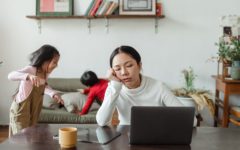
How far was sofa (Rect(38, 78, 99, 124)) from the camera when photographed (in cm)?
324

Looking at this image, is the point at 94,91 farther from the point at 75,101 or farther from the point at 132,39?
the point at 132,39

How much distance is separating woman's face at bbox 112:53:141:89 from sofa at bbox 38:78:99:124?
1545 mm

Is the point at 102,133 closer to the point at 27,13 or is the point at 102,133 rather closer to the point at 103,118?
the point at 103,118

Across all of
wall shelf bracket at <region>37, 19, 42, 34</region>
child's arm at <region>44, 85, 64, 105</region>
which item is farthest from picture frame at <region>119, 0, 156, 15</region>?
child's arm at <region>44, 85, 64, 105</region>

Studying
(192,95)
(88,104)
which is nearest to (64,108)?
(88,104)

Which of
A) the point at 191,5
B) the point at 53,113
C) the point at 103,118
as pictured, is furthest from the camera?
the point at 191,5

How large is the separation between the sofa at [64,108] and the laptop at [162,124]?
1.93 metres

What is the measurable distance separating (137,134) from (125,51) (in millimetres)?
602

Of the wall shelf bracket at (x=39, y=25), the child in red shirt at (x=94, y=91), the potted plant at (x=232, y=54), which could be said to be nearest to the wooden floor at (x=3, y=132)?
→ the child in red shirt at (x=94, y=91)

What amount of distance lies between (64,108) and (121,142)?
2.18m

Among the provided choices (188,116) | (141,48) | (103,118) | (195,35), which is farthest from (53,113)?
(188,116)

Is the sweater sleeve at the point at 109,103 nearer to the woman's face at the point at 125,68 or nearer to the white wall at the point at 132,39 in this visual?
the woman's face at the point at 125,68

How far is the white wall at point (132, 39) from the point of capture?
3895mm

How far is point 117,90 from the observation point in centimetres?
174
